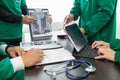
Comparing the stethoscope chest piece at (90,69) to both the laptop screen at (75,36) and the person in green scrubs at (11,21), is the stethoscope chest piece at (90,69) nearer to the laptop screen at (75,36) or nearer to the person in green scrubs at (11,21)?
the laptop screen at (75,36)

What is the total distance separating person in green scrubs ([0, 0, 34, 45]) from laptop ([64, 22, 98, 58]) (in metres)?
0.33

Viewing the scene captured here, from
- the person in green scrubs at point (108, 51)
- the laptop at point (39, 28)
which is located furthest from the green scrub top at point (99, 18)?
the laptop at point (39, 28)

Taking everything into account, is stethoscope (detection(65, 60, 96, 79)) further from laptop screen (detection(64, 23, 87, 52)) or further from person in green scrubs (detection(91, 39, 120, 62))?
laptop screen (detection(64, 23, 87, 52))

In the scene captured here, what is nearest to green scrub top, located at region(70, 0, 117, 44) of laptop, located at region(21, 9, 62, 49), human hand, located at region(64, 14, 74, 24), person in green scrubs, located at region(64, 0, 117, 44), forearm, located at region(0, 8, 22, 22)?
person in green scrubs, located at region(64, 0, 117, 44)

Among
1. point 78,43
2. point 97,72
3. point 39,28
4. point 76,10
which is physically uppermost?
point 76,10

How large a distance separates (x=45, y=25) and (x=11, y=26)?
0.35m

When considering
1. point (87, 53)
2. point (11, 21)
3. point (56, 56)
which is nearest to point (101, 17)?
point (87, 53)

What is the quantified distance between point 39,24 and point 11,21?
283 mm

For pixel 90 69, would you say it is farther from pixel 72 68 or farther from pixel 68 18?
pixel 68 18

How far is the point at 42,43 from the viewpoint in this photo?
1559 millimetres

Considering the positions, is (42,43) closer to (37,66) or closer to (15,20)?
(15,20)

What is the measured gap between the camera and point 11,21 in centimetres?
170

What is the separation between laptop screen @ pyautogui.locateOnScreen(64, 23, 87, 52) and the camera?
4.64 ft

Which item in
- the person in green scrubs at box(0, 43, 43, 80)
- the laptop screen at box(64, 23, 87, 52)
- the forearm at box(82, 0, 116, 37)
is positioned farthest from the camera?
the forearm at box(82, 0, 116, 37)
